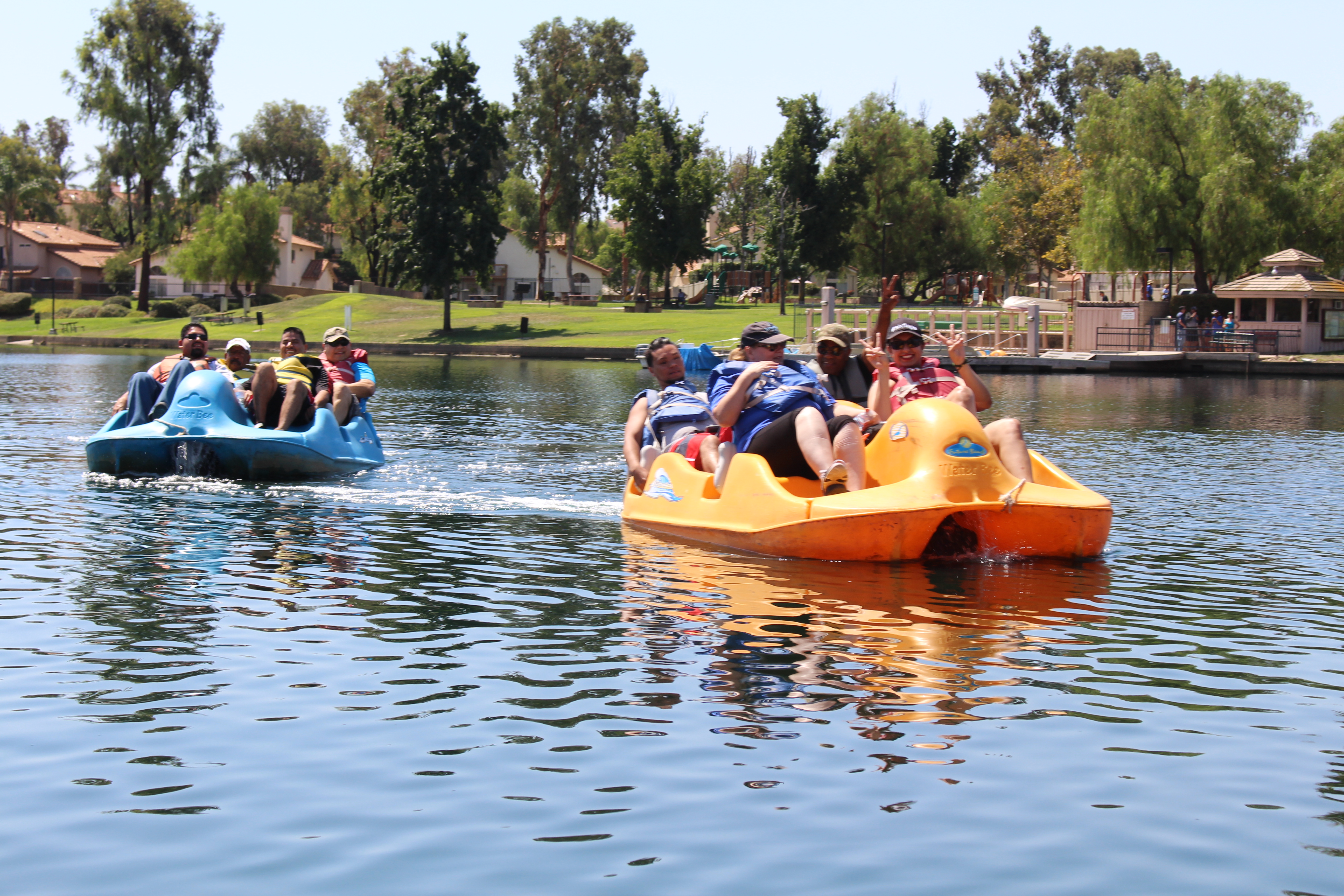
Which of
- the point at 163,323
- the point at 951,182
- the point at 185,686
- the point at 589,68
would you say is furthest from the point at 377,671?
the point at 951,182

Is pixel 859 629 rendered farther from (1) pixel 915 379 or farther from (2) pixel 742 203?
(2) pixel 742 203

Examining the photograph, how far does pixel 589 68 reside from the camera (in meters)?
79.6

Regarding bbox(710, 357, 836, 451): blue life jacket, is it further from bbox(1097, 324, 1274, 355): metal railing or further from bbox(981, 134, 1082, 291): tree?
bbox(981, 134, 1082, 291): tree

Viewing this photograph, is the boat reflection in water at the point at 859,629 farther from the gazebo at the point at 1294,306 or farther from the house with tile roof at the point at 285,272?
the house with tile roof at the point at 285,272

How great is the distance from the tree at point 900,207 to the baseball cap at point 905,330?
63.3 m

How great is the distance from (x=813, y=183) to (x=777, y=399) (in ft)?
208

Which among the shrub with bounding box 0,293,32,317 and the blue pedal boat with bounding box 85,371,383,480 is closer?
the blue pedal boat with bounding box 85,371,383,480

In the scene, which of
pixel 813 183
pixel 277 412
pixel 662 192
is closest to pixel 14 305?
pixel 662 192

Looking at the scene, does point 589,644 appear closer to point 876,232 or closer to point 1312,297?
point 1312,297

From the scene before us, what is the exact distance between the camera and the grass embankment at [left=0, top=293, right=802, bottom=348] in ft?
193

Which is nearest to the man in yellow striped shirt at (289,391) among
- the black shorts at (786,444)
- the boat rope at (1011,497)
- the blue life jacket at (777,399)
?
the blue life jacket at (777,399)

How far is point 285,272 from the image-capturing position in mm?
91938

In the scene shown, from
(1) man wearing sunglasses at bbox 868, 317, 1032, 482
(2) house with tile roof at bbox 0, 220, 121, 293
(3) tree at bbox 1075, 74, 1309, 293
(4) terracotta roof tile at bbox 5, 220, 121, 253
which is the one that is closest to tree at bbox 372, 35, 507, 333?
(3) tree at bbox 1075, 74, 1309, 293

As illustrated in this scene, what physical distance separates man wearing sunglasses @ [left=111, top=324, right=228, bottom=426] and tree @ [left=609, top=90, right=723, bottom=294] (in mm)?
52996
